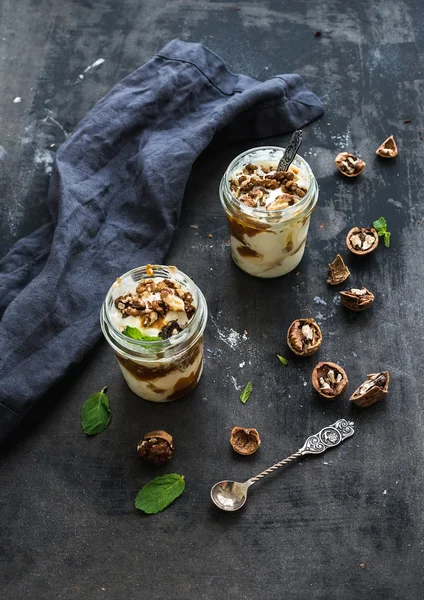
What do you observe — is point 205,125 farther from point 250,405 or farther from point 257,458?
point 257,458

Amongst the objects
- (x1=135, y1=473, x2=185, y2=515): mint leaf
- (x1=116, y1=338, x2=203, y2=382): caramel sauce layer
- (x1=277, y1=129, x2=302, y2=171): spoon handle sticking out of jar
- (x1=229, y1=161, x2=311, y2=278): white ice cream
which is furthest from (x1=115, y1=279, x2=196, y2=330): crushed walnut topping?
(x1=277, y1=129, x2=302, y2=171): spoon handle sticking out of jar

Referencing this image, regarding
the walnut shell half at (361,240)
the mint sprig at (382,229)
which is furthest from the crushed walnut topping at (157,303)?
the mint sprig at (382,229)

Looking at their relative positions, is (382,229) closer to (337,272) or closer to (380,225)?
(380,225)

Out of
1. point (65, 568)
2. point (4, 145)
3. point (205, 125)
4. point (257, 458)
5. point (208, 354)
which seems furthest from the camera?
point (4, 145)

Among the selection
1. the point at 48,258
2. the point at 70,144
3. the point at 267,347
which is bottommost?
the point at 267,347

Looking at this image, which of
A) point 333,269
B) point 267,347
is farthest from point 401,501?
point 333,269

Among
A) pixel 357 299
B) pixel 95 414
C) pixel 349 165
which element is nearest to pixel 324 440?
pixel 357 299
